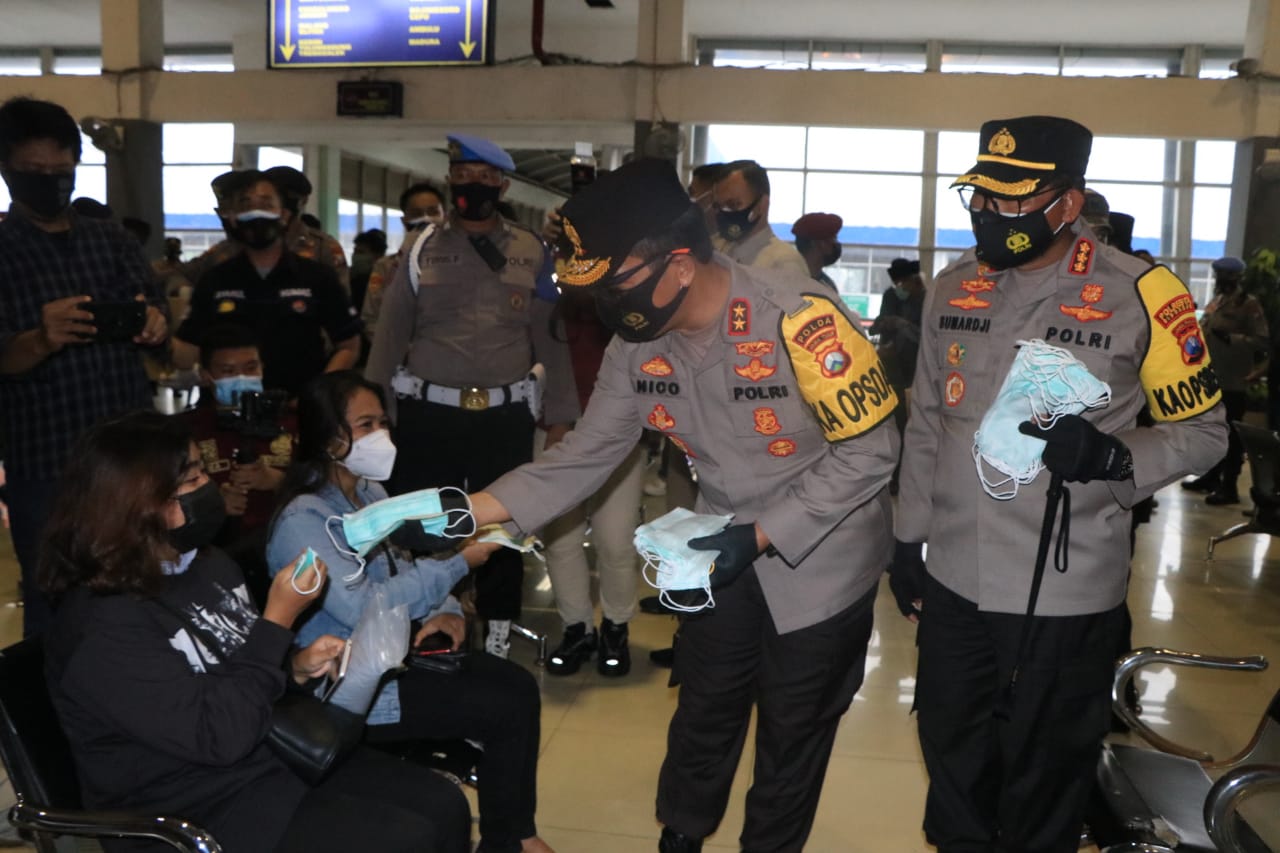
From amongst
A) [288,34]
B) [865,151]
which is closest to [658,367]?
[288,34]

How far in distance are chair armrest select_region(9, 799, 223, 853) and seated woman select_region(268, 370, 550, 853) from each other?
673 mm

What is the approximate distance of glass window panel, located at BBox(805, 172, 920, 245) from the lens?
1424cm

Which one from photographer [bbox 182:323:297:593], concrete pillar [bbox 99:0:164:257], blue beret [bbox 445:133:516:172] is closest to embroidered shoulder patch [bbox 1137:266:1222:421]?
blue beret [bbox 445:133:516:172]

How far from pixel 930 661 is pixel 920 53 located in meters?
12.8

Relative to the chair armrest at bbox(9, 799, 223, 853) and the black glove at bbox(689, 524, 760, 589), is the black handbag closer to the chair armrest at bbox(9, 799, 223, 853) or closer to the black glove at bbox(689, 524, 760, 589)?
the chair armrest at bbox(9, 799, 223, 853)

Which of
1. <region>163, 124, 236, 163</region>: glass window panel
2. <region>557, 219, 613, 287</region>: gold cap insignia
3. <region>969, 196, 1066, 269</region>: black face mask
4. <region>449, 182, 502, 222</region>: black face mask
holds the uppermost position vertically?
<region>163, 124, 236, 163</region>: glass window panel

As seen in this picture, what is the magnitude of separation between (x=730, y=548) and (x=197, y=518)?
875mm

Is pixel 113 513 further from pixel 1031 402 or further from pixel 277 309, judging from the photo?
pixel 277 309

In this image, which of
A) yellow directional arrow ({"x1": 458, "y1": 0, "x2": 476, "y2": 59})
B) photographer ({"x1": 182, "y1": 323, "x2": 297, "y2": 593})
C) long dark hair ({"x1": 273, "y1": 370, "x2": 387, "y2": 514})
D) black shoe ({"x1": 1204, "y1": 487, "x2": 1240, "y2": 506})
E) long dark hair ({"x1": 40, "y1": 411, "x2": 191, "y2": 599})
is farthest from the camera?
yellow directional arrow ({"x1": 458, "y1": 0, "x2": 476, "y2": 59})

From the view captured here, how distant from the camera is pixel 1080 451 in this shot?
71.4 inches

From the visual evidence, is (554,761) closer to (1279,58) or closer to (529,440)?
(529,440)

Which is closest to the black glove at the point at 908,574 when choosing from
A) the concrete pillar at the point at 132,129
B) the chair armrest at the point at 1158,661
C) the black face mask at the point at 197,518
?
the chair armrest at the point at 1158,661

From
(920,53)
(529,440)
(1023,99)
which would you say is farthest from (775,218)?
(529,440)

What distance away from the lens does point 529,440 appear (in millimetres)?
3621
